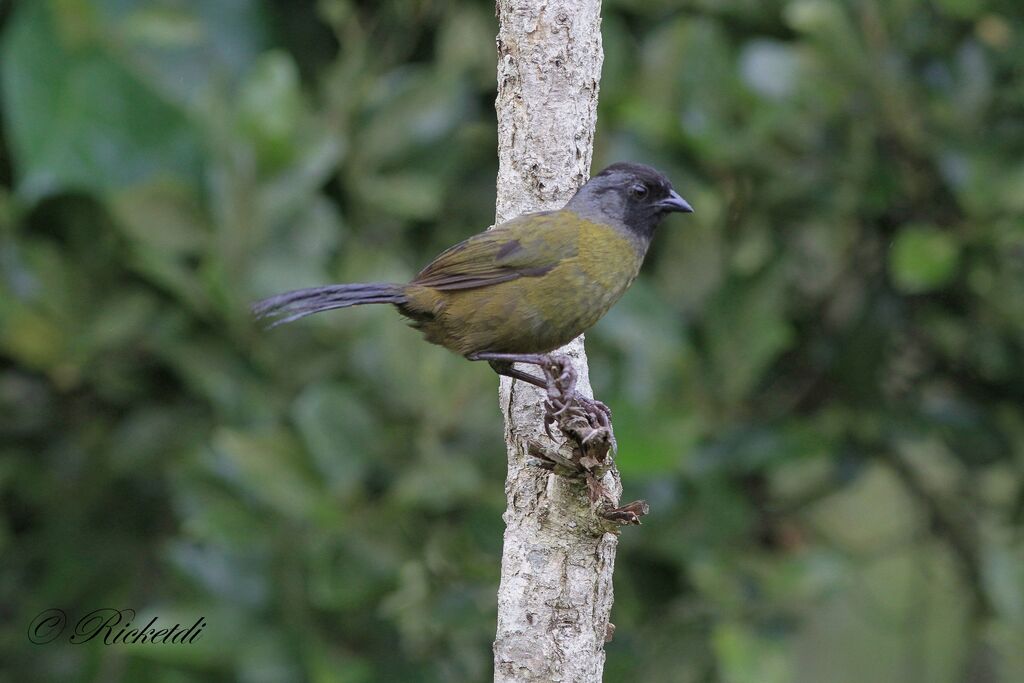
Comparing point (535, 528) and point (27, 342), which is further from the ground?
point (27, 342)

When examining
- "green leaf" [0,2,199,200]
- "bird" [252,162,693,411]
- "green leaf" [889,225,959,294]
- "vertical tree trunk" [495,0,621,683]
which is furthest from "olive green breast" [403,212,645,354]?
"green leaf" [0,2,199,200]

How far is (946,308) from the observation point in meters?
4.29

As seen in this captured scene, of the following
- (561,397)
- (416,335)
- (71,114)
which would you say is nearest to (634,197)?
(416,335)

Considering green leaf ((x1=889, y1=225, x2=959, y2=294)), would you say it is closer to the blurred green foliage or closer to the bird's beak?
the blurred green foliage

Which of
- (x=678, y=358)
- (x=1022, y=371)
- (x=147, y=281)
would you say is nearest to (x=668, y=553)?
(x=678, y=358)

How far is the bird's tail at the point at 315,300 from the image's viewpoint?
309cm

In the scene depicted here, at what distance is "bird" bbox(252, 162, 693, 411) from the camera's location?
126 inches

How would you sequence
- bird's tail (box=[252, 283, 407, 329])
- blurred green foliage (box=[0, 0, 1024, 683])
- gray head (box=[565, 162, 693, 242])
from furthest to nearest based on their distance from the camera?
blurred green foliage (box=[0, 0, 1024, 683]), gray head (box=[565, 162, 693, 242]), bird's tail (box=[252, 283, 407, 329])

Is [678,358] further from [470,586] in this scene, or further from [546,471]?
[546,471]

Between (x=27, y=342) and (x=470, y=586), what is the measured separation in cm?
158

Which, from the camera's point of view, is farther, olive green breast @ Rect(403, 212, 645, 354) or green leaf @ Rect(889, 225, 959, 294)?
green leaf @ Rect(889, 225, 959, 294)

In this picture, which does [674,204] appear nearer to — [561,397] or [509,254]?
[509,254]

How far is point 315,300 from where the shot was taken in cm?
316

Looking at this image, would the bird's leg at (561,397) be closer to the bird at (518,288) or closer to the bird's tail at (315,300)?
the bird at (518,288)
